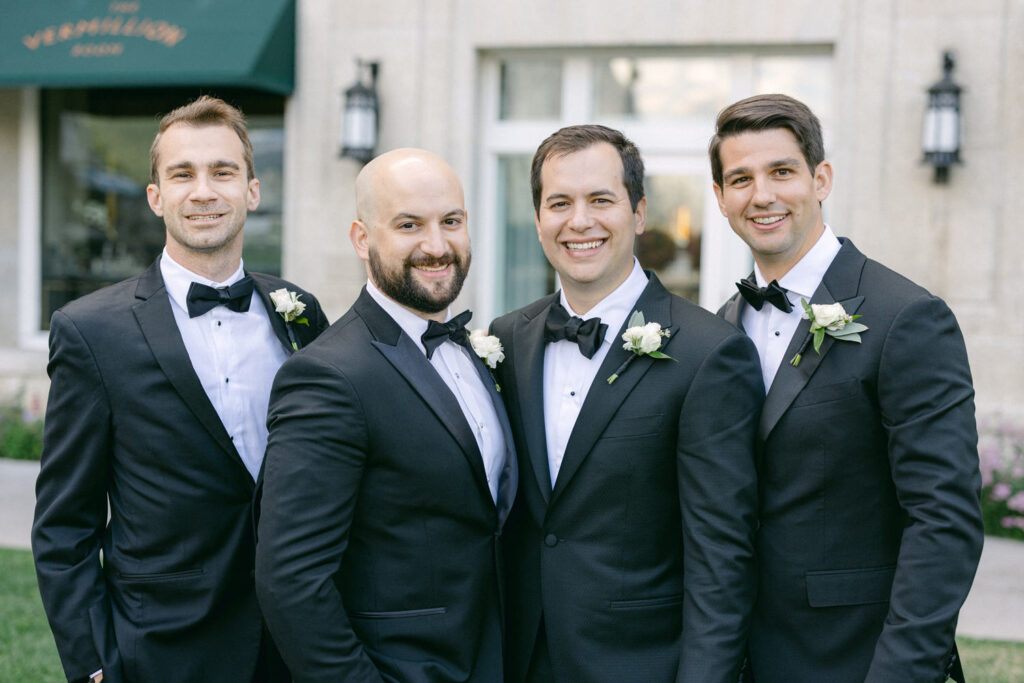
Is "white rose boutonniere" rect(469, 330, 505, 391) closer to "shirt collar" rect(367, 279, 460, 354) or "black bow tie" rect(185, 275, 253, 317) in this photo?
"shirt collar" rect(367, 279, 460, 354)

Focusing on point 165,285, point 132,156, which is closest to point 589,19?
point 132,156

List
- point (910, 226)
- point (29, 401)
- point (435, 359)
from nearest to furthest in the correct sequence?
point (435, 359), point (910, 226), point (29, 401)

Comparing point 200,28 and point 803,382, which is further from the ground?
point 200,28

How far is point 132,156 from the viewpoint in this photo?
10734 millimetres

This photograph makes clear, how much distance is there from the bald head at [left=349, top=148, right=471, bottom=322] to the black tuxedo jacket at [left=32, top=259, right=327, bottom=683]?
71 centimetres

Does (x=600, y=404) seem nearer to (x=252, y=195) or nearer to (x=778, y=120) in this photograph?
(x=778, y=120)

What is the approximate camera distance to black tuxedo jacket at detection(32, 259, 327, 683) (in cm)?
289

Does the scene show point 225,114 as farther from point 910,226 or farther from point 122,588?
point 910,226

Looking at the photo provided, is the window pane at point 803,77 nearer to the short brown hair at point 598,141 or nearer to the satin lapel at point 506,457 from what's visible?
the short brown hair at point 598,141

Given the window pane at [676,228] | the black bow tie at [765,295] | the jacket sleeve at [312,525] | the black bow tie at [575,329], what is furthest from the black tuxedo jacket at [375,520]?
the window pane at [676,228]

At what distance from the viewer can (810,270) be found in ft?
9.46

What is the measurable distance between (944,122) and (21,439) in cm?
863

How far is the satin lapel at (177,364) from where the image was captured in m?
2.94

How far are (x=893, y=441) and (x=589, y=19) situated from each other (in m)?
6.80
